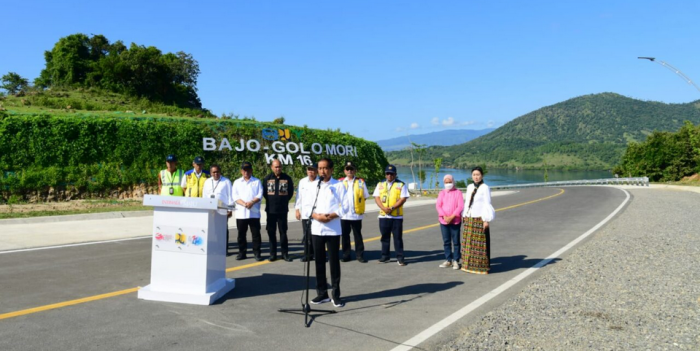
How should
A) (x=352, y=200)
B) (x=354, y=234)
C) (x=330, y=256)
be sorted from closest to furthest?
(x=330, y=256)
(x=354, y=234)
(x=352, y=200)

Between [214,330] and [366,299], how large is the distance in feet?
7.67

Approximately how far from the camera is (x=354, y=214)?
10336 mm

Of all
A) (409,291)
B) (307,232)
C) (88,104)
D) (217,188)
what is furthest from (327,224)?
(88,104)

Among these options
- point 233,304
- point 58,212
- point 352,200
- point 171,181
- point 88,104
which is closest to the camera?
point 233,304

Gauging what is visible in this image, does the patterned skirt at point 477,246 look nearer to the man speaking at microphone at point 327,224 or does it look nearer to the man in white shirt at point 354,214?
the man in white shirt at point 354,214

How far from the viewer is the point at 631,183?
6012 centimetres

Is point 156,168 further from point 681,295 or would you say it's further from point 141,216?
point 681,295

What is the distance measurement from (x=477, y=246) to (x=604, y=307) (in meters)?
2.62

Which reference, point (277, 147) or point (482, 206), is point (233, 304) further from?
point (277, 147)

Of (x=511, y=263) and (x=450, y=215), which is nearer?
(x=450, y=215)

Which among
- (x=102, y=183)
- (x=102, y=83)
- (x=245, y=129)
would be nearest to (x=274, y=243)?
(x=102, y=183)

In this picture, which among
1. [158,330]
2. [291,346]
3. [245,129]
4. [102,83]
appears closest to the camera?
[291,346]

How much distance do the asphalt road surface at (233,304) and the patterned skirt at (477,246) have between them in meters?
0.27

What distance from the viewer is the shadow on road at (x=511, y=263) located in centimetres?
967
